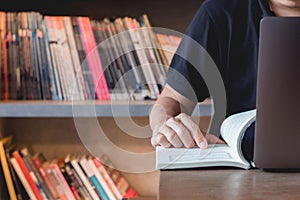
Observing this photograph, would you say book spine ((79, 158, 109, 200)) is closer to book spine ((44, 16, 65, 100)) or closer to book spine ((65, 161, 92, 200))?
book spine ((65, 161, 92, 200))

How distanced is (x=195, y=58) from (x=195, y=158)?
506 mm

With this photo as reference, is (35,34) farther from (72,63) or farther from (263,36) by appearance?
(263,36)

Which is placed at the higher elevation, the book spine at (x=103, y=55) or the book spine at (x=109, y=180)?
the book spine at (x=103, y=55)

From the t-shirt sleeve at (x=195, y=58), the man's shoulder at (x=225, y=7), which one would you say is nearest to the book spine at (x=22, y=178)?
the t-shirt sleeve at (x=195, y=58)

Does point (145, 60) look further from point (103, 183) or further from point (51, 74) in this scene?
point (103, 183)

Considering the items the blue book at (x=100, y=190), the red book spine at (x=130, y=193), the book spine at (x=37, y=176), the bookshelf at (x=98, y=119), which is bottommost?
the red book spine at (x=130, y=193)

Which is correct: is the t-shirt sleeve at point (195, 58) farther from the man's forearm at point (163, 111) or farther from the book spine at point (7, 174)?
the book spine at point (7, 174)

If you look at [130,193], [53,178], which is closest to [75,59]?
[53,178]

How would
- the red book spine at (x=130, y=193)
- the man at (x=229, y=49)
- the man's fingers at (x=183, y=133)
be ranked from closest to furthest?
the man's fingers at (x=183, y=133), the man at (x=229, y=49), the red book spine at (x=130, y=193)

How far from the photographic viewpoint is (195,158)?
682 mm

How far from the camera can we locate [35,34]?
140 centimetres

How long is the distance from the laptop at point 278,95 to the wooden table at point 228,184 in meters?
0.02

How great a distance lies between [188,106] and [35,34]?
573 mm

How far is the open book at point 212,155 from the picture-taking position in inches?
25.7
